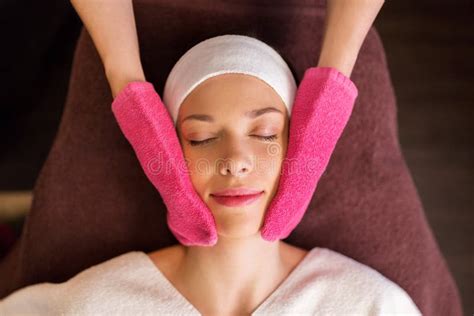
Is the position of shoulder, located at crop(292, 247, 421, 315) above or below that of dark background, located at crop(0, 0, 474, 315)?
below

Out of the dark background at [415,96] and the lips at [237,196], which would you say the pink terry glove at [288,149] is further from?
the dark background at [415,96]

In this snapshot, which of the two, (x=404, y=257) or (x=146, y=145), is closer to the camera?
(x=146, y=145)

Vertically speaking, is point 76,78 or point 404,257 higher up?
point 76,78

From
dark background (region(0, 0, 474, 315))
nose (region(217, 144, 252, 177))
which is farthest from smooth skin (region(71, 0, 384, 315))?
dark background (region(0, 0, 474, 315))

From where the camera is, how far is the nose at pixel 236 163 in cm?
101

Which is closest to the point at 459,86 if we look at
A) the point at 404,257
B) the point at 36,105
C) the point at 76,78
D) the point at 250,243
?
the point at 404,257

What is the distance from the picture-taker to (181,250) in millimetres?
1271

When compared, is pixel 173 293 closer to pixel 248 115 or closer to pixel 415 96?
pixel 248 115

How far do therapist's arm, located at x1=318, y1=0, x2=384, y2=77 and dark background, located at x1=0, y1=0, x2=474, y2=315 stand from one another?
82 centimetres

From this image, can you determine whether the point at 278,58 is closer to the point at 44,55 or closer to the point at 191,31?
the point at 191,31

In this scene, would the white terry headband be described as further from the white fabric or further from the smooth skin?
the white fabric

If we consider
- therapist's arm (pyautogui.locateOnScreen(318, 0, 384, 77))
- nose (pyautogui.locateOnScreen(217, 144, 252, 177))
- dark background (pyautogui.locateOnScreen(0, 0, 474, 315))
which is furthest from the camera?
dark background (pyautogui.locateOnScreen(0, 0, 474, 315))

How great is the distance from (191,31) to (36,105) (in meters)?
0.87

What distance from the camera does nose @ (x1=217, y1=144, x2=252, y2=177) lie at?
1013mm
